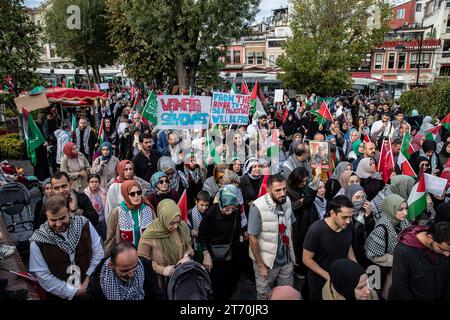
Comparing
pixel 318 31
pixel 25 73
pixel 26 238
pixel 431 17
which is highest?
pixel 431 17

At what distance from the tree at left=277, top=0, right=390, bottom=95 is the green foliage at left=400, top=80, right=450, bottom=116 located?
758cm

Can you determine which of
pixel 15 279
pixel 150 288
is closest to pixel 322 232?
pixel 150 288

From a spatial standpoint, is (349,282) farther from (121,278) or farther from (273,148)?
(273,148)

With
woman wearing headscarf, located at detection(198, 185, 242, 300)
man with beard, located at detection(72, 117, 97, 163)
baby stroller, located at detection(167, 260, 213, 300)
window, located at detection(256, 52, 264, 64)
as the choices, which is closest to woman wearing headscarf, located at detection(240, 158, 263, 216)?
woman wearing headscarf, located at detection(198, 185, 242, 300)

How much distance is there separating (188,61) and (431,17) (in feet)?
120

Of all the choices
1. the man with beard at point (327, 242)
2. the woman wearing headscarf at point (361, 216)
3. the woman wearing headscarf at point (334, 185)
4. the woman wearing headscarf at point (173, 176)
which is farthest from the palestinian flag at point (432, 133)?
the man with beard at point (327, 242)

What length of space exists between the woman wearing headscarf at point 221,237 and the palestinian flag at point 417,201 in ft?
6.65

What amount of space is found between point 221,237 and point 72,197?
1.71m

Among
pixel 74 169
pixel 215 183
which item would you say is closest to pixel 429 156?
pixel 215 183

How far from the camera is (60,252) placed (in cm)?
295

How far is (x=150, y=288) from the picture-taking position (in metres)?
2.77

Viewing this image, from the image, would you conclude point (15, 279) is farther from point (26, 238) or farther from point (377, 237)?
point (377, 237)

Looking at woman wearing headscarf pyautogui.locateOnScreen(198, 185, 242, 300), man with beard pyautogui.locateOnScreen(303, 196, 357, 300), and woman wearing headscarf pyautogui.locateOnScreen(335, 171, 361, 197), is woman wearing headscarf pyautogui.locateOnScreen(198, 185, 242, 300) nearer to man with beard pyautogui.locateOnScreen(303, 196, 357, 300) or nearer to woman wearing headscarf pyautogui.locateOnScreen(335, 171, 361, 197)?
man with beard pyautogui.locateOnScreen(303, 196, 357, 300)

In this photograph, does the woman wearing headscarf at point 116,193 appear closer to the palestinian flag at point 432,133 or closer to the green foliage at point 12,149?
the palestinian flag at point 432,133
